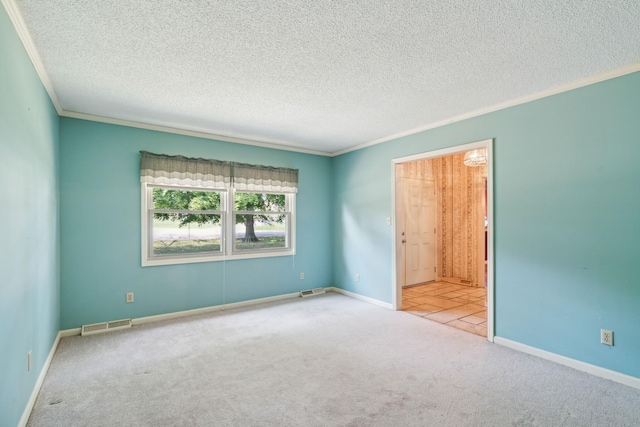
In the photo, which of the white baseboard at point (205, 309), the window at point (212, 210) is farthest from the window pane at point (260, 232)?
the white baseboard at point (205, 309)

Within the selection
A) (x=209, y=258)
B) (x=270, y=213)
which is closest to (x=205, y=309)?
(x=209, y=258)

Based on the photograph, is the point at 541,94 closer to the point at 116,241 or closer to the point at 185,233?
the point at 185,233

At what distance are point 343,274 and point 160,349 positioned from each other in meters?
3.13

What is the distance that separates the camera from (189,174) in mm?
4281

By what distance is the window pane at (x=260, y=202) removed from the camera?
4.87 meters

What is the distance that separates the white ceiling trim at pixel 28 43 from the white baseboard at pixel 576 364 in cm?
470

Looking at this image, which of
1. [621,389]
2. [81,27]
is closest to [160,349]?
[81,27]

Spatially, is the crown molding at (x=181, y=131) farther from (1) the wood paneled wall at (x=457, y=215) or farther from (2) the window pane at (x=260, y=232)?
(1) the wood paneled wall at (x=457, y=215)

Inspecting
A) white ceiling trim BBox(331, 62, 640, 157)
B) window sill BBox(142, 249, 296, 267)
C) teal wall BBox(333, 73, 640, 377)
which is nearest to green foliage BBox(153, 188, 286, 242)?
window sill BBox(142, 249, 296, 267)

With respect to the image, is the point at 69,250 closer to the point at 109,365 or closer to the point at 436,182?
the point at 109,365

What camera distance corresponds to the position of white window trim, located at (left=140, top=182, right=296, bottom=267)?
4.03 metres

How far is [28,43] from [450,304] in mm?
5463

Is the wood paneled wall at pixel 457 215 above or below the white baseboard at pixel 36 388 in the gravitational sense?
above

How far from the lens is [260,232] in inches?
201
